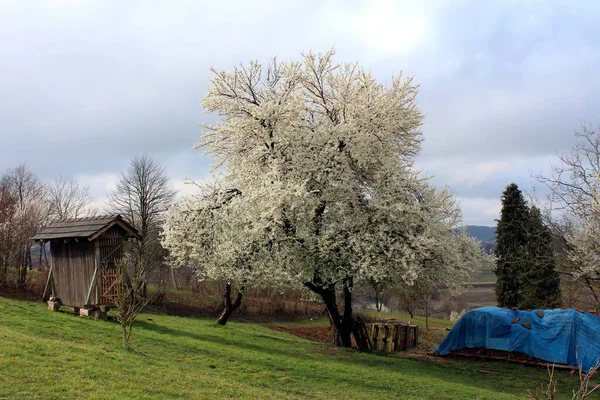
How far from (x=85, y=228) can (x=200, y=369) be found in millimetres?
9086

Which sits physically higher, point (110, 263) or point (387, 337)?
point (110, 263)

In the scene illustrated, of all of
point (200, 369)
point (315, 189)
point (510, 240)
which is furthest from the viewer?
point (510, 240)

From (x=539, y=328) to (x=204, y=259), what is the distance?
13.0 m

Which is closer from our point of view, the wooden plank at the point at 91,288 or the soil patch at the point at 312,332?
the wooden plank at the point at 91,288

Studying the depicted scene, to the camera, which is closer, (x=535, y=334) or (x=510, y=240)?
(x=535, y=334)

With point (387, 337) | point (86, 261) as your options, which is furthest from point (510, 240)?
point (86, 261)

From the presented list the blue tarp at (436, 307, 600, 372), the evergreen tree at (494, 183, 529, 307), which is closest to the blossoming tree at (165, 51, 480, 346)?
the blue tarp at (436, 307, 600, 372)

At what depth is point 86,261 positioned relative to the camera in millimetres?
18000

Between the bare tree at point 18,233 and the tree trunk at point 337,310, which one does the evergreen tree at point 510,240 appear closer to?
the tree trunk at point 337,310

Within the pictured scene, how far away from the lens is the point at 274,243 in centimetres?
1620

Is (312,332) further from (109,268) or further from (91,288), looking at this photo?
(91,288)

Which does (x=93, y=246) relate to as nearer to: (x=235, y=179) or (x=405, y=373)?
(x=235, y=179)

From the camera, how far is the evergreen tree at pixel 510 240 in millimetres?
32406

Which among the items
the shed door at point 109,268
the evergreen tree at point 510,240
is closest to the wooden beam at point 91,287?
the shed door at point 109,268
